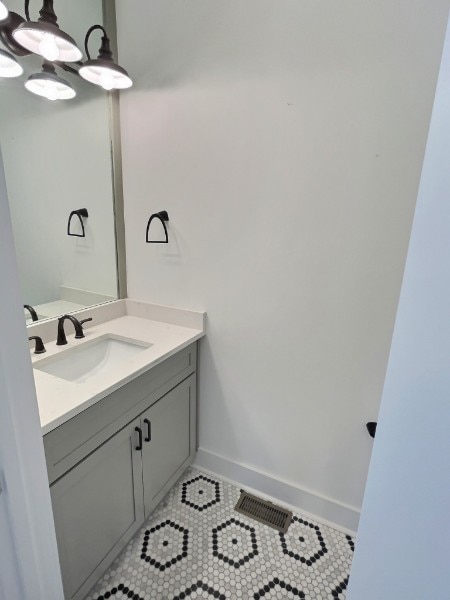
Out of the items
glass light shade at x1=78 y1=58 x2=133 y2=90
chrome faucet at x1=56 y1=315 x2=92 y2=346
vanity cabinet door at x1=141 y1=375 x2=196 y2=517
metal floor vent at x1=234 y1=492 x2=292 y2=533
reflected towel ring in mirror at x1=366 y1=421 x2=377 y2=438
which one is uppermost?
glass light shade at x1=78 y1=58 x2=133 y2=90

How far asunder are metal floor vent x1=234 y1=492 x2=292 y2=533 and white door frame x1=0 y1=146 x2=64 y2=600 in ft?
3.24

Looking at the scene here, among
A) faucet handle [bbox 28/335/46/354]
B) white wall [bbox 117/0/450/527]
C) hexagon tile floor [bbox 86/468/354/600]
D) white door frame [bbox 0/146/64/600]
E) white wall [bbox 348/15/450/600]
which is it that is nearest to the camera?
white wall [bbox 348/15/450/600]

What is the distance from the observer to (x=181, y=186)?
1447mm

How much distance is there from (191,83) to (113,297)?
1143 millimetres

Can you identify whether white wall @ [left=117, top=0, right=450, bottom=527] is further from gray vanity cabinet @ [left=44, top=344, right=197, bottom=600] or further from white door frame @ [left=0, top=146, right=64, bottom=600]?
white door frame @ [left=0, top=146, right=64, bottom=600]

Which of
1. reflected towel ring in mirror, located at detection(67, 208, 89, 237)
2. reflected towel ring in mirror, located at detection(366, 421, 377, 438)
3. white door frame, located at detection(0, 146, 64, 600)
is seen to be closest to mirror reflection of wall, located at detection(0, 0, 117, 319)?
reflected towel ring in mirror, located at detection(67, 208, 89, 237)

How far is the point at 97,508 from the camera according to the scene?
1091 millimetres

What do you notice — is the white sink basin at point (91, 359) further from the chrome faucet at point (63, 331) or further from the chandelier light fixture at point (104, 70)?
the chandelier light fixture at point (104, 70)

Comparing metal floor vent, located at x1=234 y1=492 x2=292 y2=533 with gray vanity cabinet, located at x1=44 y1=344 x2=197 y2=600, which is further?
metal floor vent, located at x1=234 y1=492 x2=292 y2=533

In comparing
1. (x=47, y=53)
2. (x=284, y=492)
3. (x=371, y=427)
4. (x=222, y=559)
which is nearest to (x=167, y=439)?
(x=222, y=559)

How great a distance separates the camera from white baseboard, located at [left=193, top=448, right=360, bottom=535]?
4.62ft

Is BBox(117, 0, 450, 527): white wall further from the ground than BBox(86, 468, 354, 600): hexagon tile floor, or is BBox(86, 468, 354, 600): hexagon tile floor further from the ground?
BBox(117, 0, 450, 527): white wall

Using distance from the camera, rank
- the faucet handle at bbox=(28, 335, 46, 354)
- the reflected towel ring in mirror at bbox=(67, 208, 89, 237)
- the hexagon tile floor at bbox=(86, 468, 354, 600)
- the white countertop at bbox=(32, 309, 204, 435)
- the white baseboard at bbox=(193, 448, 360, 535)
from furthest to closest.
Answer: the reflected towel ring in mirror at bbox=(67, 208, 89, 237) < the white baseboard at bbox=(193, 448, 360, 535) < the faucet handle at bbox=(28, 335, 46, 354) < the hexagon tile floor at bbox=(86, 468, 354, 600) < the white countertop at bbox=(32, 309, 204, 435)

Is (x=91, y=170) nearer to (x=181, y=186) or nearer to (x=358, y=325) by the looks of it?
(x=181, y=186)
